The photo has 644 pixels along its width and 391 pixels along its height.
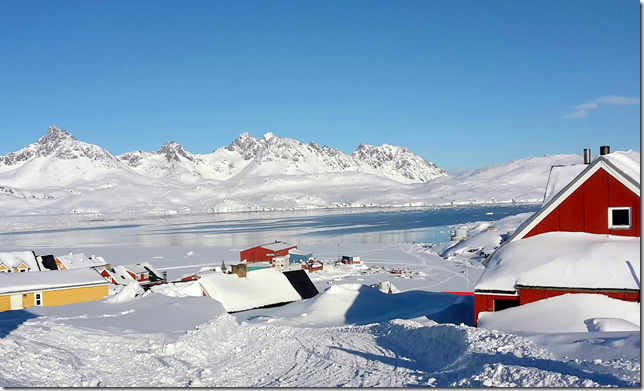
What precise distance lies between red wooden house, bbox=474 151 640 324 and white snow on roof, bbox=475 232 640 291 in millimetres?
150

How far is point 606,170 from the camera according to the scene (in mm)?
13430

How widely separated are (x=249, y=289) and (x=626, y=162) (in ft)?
64.4

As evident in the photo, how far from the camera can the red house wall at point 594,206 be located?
13273 mm

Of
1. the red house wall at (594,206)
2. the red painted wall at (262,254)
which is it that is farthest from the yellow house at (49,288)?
the red painted wall at (262,254)

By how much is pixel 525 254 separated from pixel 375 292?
11.5 metres

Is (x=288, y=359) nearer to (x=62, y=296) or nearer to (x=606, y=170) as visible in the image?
(x=606, y=170)

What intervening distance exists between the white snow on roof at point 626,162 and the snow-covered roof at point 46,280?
23.9m

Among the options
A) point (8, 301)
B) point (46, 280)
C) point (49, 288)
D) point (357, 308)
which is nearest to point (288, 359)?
point (357, 308)

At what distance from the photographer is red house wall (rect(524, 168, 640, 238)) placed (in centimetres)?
1327

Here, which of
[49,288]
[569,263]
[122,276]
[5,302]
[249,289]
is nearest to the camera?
[569,263]

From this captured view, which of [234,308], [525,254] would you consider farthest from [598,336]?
[234,308]

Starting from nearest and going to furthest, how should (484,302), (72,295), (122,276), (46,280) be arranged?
(484,302)
(46,280)
(72,295)
(122,276)

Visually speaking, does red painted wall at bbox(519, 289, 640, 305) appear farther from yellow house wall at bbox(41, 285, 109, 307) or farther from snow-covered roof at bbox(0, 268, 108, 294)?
snow-covered roof at bbox(0, 268, 108, 294)

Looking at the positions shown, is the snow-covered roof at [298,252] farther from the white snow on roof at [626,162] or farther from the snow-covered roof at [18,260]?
the white snow on roof at [626,162]
